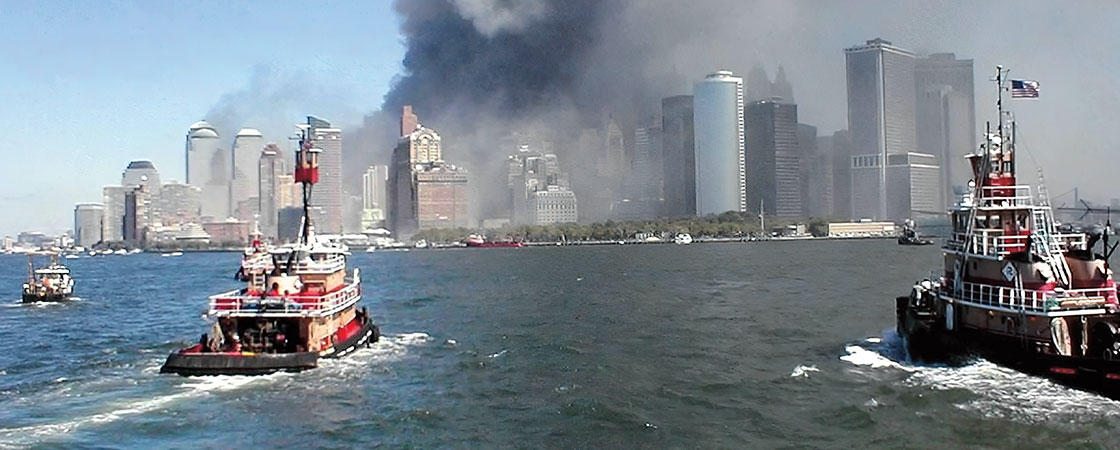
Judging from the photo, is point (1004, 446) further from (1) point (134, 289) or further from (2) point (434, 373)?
(1) point (134, 289)

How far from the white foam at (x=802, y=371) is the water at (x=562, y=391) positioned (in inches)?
6.1

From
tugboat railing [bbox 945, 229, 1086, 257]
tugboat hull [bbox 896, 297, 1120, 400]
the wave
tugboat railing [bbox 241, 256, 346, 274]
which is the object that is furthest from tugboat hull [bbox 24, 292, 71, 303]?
tugboat railing [bbox 945, 229, 1086, 257]

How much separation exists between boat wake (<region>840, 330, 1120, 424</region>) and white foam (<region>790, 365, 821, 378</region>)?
72.0 inches

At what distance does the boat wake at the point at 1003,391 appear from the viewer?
25.4 m

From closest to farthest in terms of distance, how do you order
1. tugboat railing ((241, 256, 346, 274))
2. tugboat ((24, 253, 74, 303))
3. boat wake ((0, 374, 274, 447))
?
1. boat wake ((0, 374, 274, 447))
2. tugboat railing ((241, 256, 346, 274))
3. tugboat ((24, 253, 74, 303))

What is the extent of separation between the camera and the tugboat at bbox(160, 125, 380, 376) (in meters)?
31.8

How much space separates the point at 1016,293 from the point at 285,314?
81.7 ft

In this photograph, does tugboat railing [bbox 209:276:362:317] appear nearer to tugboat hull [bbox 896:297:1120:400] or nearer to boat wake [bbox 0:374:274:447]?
boat wake [bbox 0:374:274:447]

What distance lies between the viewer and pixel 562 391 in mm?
30875

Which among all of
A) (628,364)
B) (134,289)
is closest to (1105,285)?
(628,364)

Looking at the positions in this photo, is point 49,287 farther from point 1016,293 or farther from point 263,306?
point 1016,293

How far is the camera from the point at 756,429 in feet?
83.9

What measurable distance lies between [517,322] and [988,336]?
2639 centimetres

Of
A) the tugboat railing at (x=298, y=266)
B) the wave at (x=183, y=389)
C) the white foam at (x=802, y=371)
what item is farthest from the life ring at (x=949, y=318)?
the tugboat railing at (x=298, y=266)
